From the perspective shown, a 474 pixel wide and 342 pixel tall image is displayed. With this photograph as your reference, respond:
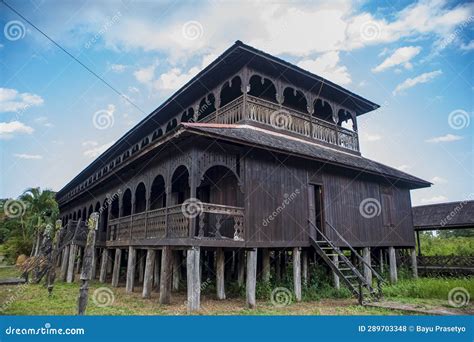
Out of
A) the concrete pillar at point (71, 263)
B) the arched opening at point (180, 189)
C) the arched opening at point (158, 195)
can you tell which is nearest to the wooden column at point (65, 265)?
the concrete pillar at point (71, 263)

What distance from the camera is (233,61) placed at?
13.6 m

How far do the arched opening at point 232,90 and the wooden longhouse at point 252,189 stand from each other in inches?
2.4

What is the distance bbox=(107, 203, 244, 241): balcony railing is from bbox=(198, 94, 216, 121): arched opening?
221 inches

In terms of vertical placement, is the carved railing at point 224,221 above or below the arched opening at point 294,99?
below

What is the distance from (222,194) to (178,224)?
9.40 feet

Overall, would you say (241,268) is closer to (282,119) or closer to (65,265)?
(282,119)

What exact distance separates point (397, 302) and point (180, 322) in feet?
22.5

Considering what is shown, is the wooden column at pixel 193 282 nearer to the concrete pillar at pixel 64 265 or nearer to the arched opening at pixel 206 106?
the arched opening at pixel 206 106

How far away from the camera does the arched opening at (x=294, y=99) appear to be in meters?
15.9

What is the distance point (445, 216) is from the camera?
2320 cm

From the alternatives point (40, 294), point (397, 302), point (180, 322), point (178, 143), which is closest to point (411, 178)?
point (397, 302)

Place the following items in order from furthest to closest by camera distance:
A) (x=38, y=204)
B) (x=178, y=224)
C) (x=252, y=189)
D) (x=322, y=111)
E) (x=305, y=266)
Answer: (x=38, y=204), (x=322, y=111), (x=305, y=266), (x=252, y=189), (x=178, y=224)

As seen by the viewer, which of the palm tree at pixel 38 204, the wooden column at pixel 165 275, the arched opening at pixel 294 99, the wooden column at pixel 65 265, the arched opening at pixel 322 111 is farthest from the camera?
the palm tree at pixel 38 204

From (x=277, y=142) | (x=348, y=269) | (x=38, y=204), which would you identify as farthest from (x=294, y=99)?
(x=38, y=204)
